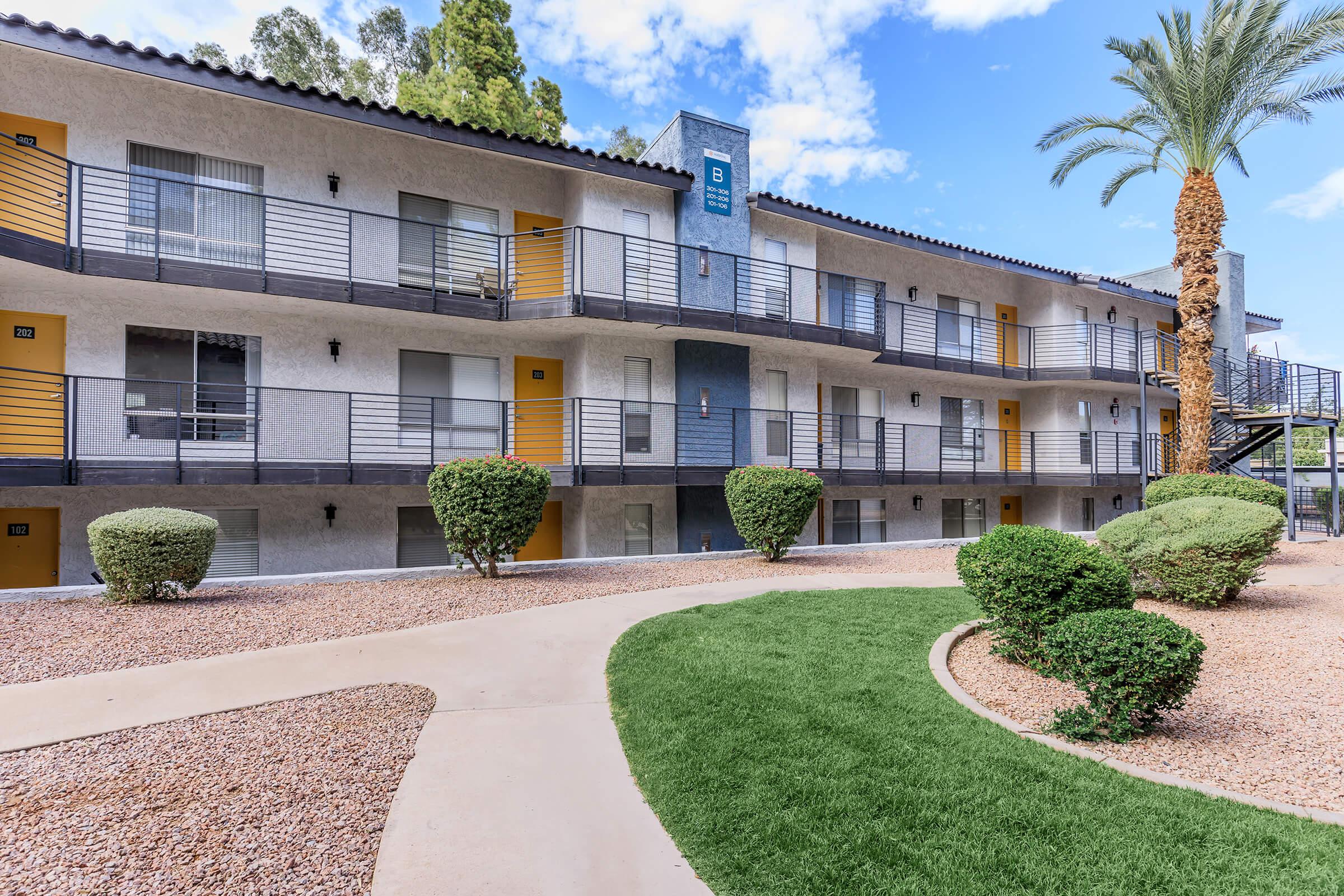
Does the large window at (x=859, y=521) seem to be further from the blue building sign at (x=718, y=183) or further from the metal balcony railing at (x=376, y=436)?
the blue building sign at (x=718, y=183)

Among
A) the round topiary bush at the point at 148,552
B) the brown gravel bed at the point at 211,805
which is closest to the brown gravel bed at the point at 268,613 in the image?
the round topiary bush at the point at 148,552

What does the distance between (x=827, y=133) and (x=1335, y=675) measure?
3266cm

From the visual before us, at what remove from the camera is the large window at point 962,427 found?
66.5 ft

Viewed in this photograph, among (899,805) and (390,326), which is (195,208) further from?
(899,805)

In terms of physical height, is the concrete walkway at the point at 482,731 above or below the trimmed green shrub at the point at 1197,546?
below

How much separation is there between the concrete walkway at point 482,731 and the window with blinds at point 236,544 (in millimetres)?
6852

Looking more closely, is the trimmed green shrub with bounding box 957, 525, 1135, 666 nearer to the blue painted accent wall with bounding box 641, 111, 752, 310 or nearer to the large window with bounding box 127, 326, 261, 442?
the blue painted accent wall with bounding box 641, 111, 752, 310

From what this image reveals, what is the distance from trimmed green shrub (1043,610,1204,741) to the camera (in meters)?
Answer: 4.35

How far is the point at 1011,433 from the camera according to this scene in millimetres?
21406

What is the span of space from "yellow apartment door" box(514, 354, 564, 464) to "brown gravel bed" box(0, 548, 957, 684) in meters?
3.85

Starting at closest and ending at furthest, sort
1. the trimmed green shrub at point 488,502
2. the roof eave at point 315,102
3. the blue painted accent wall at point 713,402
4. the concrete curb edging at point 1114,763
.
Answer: the concrete curb edging at point 1114,763 → the trimmed green shrub at point 488,502 → the roof eave at point 315,102 → the blue painted accent wall at point 713,402

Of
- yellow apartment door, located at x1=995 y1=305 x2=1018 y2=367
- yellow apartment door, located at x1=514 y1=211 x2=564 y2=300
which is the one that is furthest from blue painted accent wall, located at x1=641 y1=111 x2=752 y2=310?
yellow apartment door, located at x1=995 y1=305 x2=1018 y2=367

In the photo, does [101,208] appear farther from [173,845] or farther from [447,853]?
[447,853]

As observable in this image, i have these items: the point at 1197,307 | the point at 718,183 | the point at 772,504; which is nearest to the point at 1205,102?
the point at 1197,307
